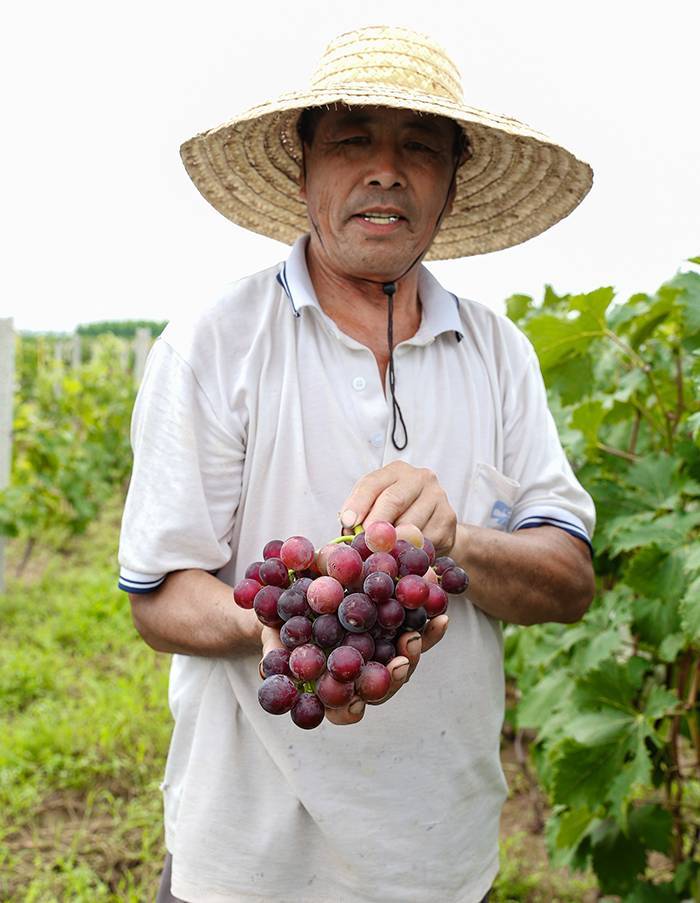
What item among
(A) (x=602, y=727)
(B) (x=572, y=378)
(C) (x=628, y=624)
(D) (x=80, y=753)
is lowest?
(D) (x=80, y=753)

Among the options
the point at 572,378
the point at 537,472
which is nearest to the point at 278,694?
the point at 537,472

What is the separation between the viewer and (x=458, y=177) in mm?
2254

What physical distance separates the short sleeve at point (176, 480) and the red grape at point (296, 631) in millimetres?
444

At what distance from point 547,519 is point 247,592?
760mm

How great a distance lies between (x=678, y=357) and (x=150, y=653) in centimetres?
361

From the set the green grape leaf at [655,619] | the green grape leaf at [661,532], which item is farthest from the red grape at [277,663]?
the green grape leaf at [655,619]

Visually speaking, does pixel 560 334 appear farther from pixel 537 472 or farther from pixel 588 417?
pixel 537 472

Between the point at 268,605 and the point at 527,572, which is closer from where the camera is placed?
the point at 268,605

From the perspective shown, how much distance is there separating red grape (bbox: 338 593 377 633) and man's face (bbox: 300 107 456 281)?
32.0 inches

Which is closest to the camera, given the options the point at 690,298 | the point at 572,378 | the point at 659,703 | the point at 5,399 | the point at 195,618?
the point at 195,618

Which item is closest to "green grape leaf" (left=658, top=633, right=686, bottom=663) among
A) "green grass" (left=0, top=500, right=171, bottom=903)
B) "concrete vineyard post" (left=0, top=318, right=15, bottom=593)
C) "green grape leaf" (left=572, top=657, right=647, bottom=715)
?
"green grape leaf" (left=572, top=657, right=647, bottom=715)

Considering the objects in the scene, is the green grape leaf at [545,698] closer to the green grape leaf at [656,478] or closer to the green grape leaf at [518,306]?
the green grape leaf at [656,478]

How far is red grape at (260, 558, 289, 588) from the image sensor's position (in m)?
1.36

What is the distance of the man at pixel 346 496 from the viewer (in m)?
1.71
